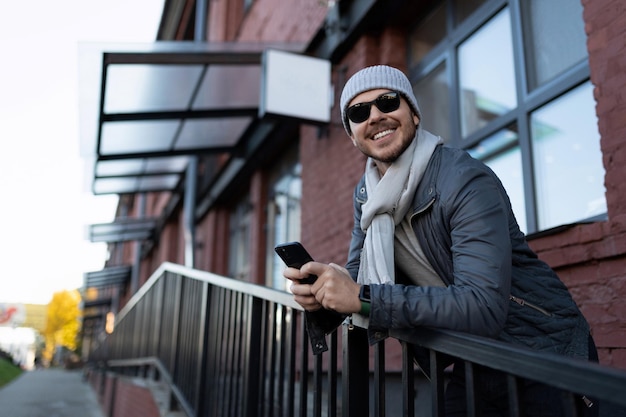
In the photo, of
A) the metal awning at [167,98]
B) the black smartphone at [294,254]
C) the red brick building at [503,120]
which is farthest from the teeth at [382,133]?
the metal awning at [167,98]

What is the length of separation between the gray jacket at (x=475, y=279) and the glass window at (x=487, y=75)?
239 cm

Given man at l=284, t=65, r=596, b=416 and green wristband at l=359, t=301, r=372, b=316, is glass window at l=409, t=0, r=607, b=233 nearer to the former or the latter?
man at l=284, t=65, r=596, b=416

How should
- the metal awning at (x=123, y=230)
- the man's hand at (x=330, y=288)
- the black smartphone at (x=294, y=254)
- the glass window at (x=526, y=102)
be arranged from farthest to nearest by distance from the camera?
1. the metal awning at (x=123, y=230)
2. the glass window at (x=526, y=102)
3. the black smartphone at (x=294, y=254)
4. the man's hand at (x=330, y=288)

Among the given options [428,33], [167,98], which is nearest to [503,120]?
[428,33]

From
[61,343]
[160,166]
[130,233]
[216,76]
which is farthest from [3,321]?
[216,76]

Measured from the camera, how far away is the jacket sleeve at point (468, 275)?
4.47ft

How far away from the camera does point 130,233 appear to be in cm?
1612

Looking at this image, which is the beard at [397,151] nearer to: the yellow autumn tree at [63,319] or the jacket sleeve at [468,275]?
the jacket sleeve at [468,275]

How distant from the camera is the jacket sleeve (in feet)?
4.47

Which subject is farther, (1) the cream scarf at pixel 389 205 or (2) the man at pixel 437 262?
(1) the cream scarf at pixel 389 205

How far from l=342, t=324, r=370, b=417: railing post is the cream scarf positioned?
0.88 feet

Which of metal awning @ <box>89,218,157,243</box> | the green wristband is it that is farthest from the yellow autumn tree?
the green wristband

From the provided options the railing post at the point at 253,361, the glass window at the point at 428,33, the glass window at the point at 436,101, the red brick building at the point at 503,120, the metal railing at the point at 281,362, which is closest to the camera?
the metal railing at the point at 281,362

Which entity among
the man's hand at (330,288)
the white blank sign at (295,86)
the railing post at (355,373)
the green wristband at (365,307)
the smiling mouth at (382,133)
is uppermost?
the white blank sign at (295,86)
